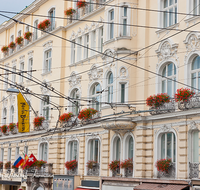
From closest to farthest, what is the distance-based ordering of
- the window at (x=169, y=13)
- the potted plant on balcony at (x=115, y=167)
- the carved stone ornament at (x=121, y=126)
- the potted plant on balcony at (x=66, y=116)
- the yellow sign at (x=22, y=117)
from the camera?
the window at (x=169, y=13), the carved stone ornament at (x=121, y=126), the potted plant on balcony at (x=115, y=167), the potted plant on balcony at (x=66, y=116), the yellow sign at (x=22, y=117)

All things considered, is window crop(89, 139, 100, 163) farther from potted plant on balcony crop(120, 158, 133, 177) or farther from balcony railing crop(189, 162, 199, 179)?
balcony railing crop(189, 162, 199, 179)

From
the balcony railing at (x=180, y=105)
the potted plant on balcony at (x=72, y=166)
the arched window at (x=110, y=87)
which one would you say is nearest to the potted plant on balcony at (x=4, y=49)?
the potted plant on balcony at (x=72, y=166)

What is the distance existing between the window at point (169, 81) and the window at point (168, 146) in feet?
7.30

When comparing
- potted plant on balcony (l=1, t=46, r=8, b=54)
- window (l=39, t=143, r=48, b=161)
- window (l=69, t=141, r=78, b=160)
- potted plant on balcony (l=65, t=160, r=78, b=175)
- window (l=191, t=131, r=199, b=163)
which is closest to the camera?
window (l=191, t=131, r=199, b=163)

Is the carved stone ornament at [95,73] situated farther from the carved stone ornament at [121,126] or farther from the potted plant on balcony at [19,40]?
the potted plant on balcony at [19,40]

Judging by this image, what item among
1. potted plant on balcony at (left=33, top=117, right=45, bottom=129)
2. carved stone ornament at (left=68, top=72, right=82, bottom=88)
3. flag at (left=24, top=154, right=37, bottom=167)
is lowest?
flag at (left=24, top=154, right=37, bottom=167)

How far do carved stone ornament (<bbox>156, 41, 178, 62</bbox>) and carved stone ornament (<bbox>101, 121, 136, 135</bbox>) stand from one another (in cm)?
394

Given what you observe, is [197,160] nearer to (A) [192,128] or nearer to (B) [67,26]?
(A) [192,128]

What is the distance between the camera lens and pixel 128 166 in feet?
79.6

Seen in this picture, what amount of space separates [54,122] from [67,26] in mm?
7308

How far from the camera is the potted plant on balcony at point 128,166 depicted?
955 inches

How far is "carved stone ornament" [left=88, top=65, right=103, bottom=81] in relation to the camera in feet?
92.9

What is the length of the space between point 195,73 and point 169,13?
415cm

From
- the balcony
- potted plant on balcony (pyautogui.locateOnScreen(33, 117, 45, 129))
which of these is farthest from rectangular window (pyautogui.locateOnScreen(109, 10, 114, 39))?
potted plant on balcony (pyautogui.locateOnScreen(33, 117, 45, 129))
